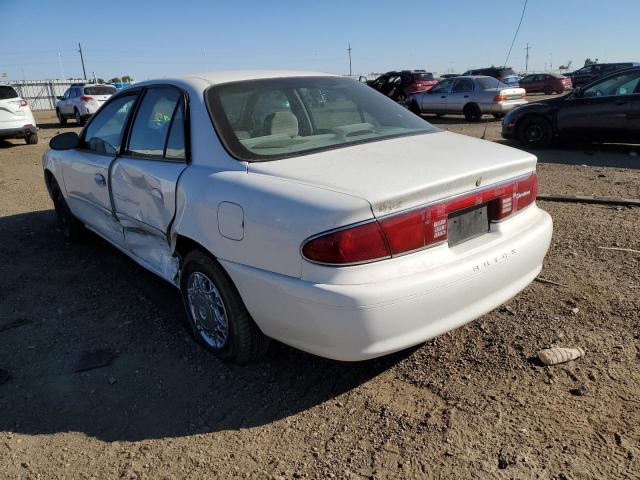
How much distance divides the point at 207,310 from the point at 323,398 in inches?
33.6

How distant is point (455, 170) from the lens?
2580 mm

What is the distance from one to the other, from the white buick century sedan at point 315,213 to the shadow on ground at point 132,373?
0.81ft

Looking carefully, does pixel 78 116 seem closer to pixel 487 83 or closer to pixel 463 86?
pixel 463 86

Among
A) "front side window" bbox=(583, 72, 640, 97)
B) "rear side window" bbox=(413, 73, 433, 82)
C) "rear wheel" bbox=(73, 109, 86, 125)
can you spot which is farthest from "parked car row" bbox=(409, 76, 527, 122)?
"rear wheel" bbox=(73, 109, 86, 125)

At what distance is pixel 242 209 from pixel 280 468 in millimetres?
1165

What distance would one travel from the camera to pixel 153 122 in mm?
3557

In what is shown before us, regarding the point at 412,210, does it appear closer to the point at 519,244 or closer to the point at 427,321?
the point at 427,321

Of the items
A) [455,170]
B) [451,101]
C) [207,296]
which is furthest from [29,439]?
[451,101]

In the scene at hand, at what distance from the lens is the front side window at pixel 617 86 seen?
29.9 ft

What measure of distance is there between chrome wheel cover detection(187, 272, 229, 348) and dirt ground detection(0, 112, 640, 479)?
15 cm

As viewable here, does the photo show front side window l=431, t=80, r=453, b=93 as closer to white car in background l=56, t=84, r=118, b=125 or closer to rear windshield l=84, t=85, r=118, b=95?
white car in background l=56, t=84, r=118, b=125

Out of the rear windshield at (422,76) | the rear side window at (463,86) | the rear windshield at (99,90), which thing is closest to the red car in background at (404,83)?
the rear windshield at (422,76)

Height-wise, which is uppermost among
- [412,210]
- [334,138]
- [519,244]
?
[334,138]

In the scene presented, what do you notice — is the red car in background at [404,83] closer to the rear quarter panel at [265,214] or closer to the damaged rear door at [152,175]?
the damaged rear door at [152,175]
